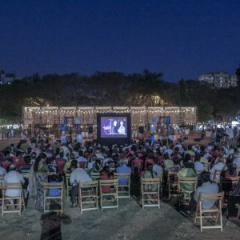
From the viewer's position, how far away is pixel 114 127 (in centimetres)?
2633

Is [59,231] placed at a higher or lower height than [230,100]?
lower

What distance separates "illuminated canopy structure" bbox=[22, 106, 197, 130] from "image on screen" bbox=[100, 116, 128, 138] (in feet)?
28.0

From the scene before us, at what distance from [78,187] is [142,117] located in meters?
27.5

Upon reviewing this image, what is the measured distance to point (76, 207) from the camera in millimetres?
10273

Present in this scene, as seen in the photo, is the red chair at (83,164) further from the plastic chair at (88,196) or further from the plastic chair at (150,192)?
the plastic chair at (150,192)

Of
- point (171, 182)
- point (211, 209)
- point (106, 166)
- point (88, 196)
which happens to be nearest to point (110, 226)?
point (88, 196)

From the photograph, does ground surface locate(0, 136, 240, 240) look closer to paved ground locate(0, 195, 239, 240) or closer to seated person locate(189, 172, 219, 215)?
paved ground locate(0, 195, 239, 240)

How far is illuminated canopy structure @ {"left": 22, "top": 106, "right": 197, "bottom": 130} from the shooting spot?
35250mm

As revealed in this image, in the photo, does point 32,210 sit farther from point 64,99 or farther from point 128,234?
point 64,99

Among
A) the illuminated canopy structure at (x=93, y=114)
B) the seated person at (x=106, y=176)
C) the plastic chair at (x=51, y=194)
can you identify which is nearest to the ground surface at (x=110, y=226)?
the plastic chair at (x=51, y=194)

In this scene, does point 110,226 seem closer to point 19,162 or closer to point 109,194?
point 109,194

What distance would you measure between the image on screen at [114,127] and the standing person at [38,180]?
48.9 feet

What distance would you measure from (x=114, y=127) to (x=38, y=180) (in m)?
16.1

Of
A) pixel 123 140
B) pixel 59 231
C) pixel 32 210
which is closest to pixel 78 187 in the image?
pixel 32 210
